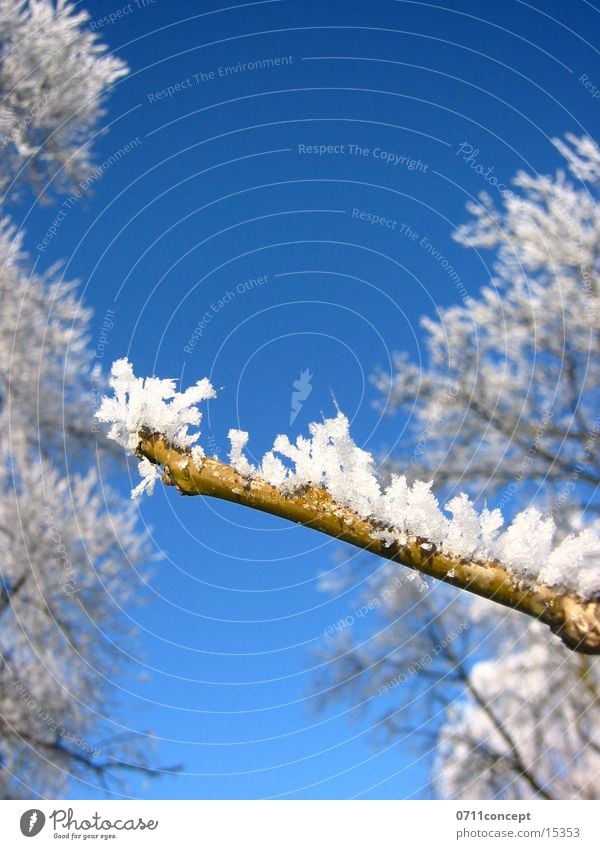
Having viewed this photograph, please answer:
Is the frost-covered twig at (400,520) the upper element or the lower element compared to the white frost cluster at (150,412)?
lower

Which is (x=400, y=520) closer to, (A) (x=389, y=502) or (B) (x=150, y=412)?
(A) (x=389, y=502)

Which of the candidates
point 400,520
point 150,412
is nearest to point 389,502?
point 400,520

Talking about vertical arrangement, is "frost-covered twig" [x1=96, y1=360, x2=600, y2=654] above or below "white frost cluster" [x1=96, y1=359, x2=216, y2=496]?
below

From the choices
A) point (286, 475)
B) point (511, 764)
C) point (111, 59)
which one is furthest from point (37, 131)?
point (511, 764)

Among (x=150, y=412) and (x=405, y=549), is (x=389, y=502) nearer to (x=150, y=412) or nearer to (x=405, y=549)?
(x=405, y=549)

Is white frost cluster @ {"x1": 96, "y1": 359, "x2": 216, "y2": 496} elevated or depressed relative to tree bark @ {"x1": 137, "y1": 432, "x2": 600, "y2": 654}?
elevated

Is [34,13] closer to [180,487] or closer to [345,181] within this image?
[345,181]
